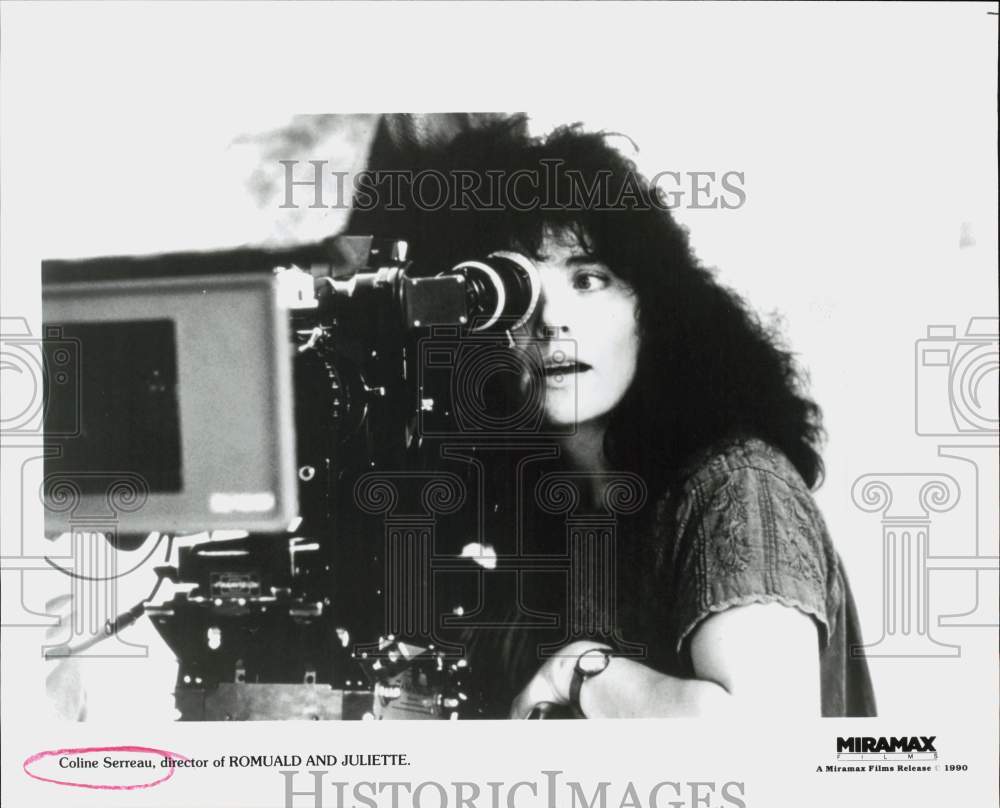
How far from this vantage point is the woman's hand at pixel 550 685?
178 cm

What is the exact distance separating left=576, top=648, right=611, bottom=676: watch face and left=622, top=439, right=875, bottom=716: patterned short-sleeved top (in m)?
0.06

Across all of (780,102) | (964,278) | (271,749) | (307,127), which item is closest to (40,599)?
(271,749)

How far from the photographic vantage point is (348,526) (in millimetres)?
1784

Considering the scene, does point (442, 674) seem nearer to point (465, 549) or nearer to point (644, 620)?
point (465, 549)

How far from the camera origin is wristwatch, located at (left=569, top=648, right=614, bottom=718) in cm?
178

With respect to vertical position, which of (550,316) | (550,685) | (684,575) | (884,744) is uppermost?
(550,316)

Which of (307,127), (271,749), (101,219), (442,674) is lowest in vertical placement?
(271,749)

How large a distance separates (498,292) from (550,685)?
2.25ft

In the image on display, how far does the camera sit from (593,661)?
1.78 meters

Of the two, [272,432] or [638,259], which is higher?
[638,259]

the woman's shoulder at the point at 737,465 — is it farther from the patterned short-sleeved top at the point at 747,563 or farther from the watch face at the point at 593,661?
the watch face at the point at 593,661

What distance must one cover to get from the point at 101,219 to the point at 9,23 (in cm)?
37

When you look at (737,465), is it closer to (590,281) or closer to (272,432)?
(590,281)

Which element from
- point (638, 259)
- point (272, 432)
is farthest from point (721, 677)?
point (272, 432)
